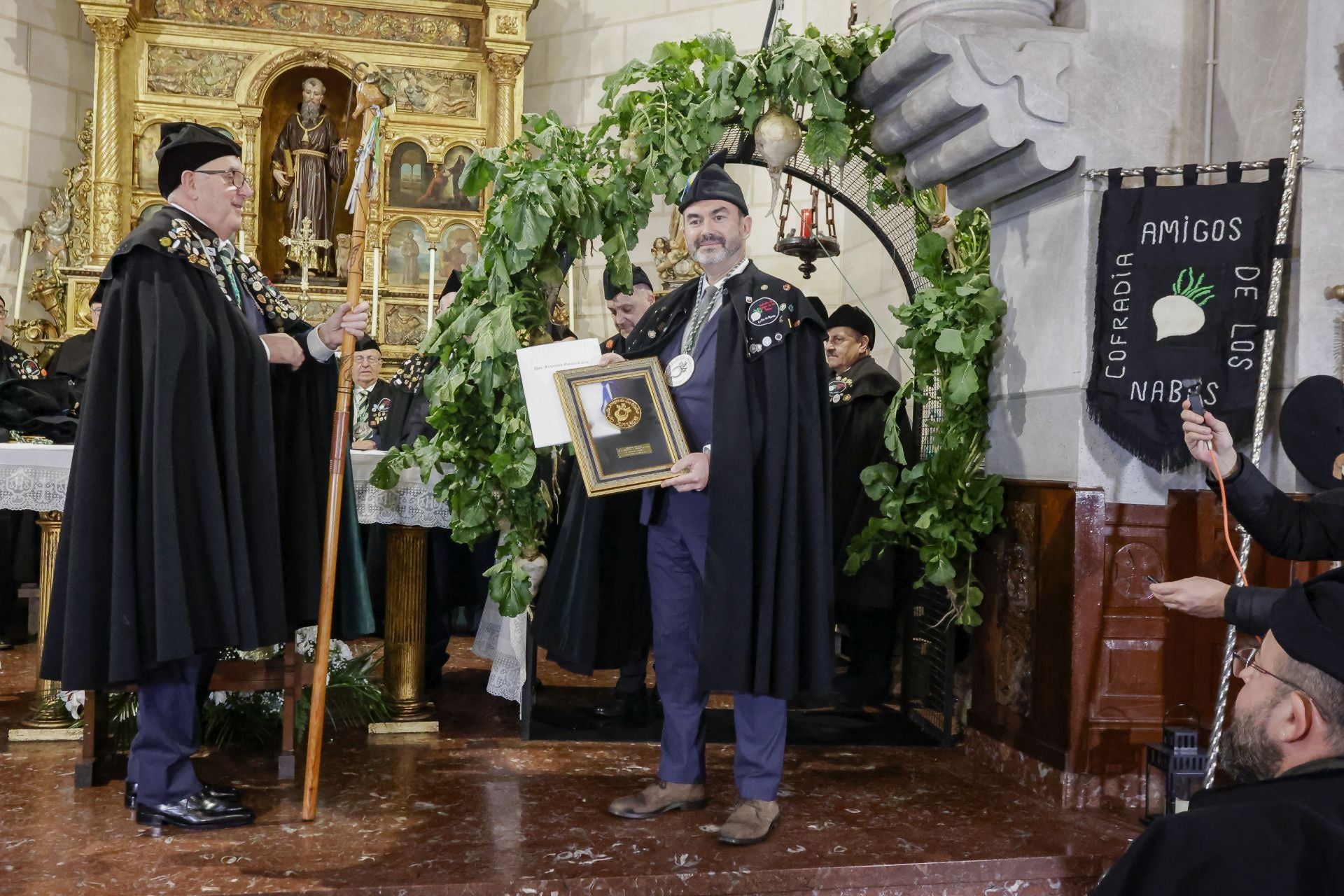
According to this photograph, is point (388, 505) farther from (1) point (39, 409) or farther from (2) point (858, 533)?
(1) point (39, 409)

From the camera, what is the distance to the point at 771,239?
877 centimetres

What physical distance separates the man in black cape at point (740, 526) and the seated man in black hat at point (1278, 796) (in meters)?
1.90

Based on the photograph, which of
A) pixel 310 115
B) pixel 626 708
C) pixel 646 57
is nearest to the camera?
pixel 626 708

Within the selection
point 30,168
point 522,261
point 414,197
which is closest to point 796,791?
point 522,261

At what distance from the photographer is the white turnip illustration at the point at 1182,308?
3.84 m

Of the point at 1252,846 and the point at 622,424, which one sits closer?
the point at 1252,846

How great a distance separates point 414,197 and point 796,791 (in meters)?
6.02

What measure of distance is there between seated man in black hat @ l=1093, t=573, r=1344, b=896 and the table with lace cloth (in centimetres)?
336

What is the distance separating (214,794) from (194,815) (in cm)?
13

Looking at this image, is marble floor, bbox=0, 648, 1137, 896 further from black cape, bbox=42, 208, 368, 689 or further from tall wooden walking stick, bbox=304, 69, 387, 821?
black cape, bbox=42, 208, 368, 689

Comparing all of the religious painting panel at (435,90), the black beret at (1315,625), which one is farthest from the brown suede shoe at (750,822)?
the religious painting panel at (435,90)

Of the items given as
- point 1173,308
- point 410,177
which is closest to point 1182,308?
point 1173,308

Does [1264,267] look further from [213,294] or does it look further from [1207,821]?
[213,294]

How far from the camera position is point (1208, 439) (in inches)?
119
